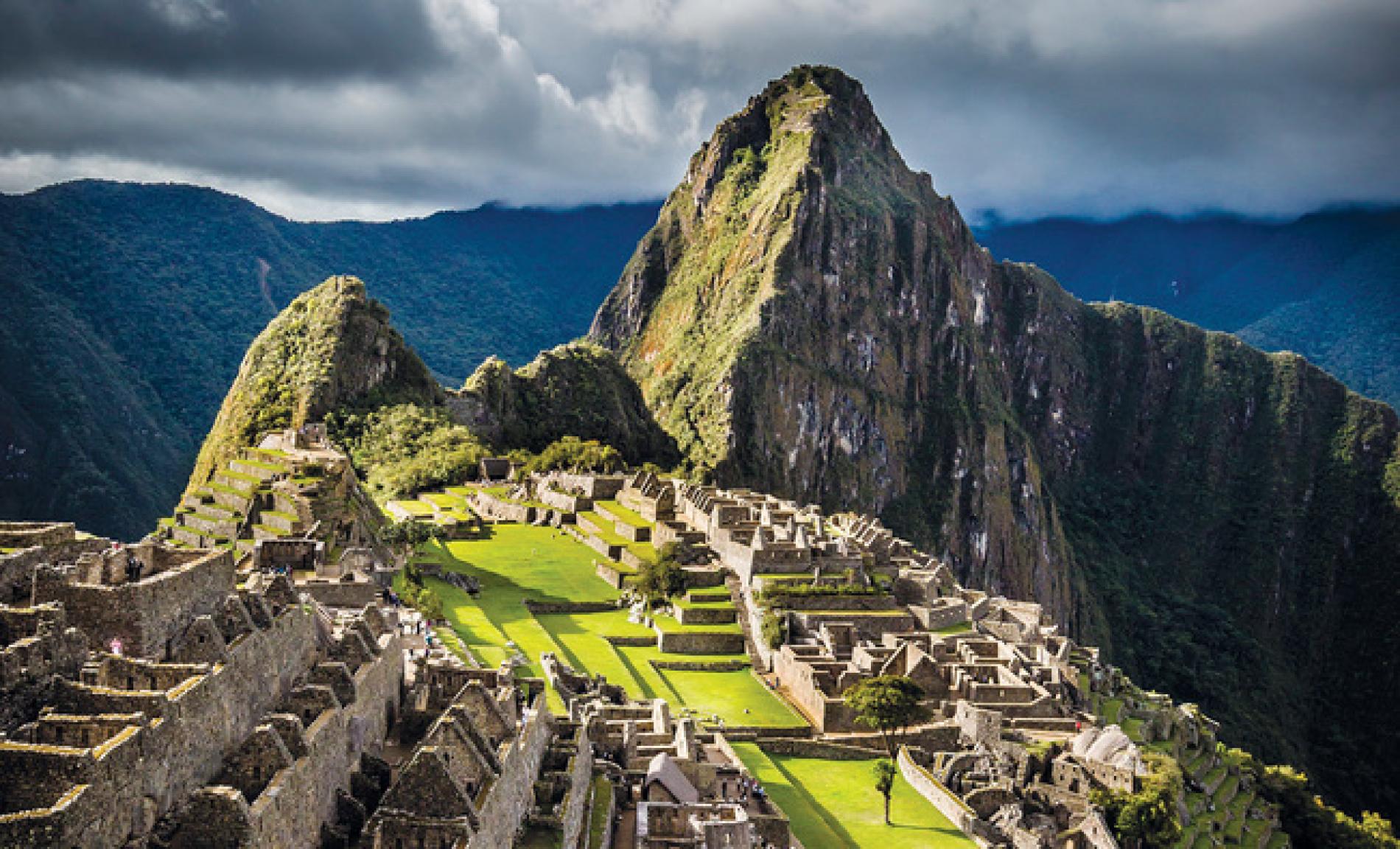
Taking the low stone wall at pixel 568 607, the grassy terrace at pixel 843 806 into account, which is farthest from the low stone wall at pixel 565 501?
the grassy terrace at pixel 843 806

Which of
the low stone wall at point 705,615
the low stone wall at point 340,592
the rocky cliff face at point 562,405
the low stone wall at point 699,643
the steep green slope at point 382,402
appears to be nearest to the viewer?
the low stone wall at point 340,592

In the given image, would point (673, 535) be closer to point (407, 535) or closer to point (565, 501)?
point (407, 535)

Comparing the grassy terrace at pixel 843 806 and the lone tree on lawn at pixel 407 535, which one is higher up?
the lone tree on lawn at pixel 407 535

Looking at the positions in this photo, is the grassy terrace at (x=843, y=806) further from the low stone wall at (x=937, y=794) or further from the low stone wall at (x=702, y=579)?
the low stone wall at (x=702, y=579)

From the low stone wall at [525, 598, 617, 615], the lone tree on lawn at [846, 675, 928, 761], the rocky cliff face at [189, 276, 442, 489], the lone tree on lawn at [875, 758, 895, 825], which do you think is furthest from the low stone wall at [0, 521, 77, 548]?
the rocky cliff face at [189, 276, 442, 489]

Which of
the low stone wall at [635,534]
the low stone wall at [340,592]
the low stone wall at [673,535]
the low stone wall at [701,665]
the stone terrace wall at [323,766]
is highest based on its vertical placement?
the stone terrace wall at [323,766]

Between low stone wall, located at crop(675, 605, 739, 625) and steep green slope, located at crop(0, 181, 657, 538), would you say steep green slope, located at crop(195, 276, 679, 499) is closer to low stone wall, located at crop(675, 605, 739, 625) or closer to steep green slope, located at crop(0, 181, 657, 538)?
steep green slope, located at crop(0, 181, 657, 538)

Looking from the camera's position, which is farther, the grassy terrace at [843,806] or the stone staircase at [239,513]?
the stone staircase at [239,513]

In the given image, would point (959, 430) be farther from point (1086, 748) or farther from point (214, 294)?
point (1086, 748)
